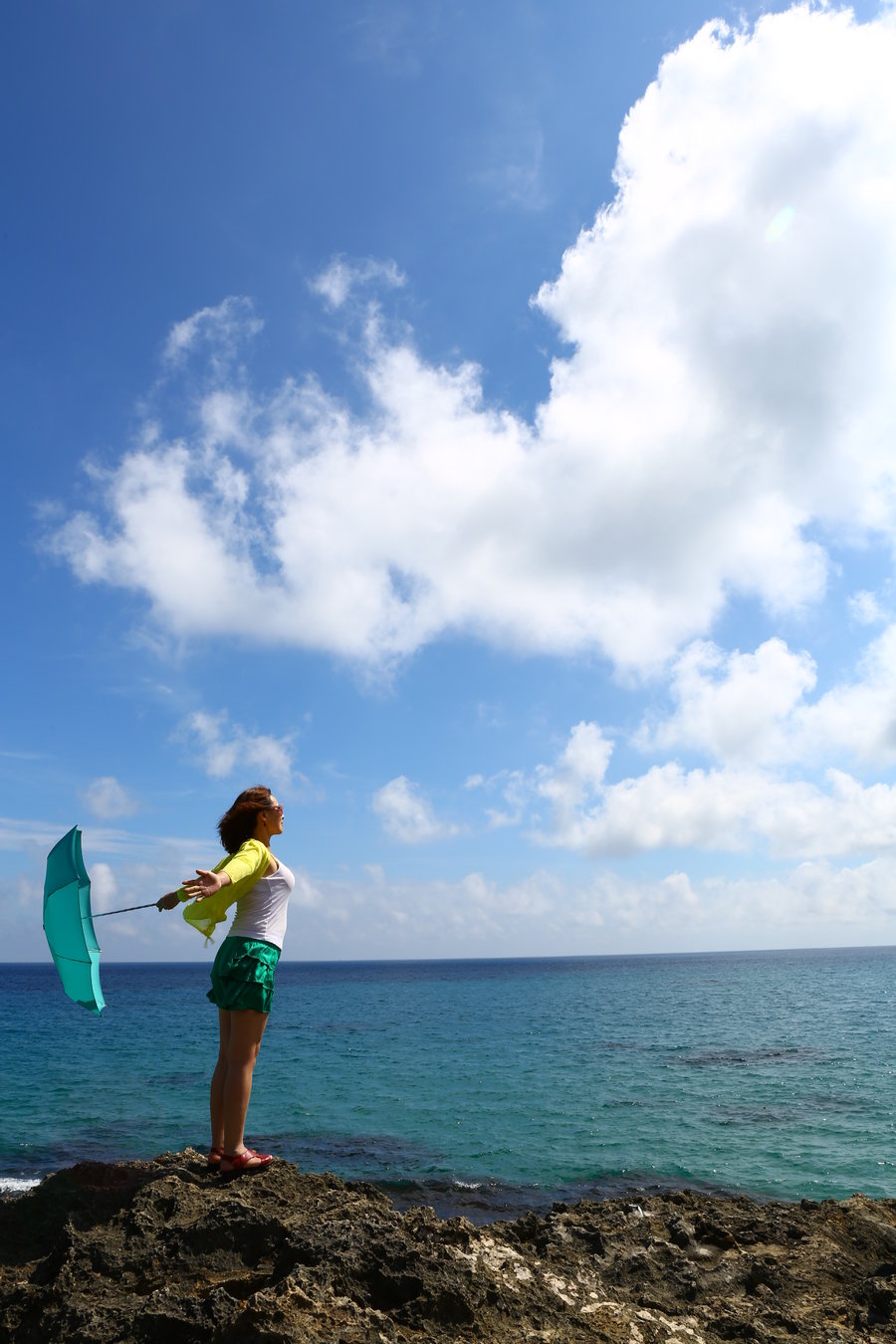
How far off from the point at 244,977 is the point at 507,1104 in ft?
55.0

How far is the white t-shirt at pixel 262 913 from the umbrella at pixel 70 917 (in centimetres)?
74

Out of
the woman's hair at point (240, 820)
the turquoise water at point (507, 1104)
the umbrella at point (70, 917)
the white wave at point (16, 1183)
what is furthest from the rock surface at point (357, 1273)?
the white wave at point (16, 1183)

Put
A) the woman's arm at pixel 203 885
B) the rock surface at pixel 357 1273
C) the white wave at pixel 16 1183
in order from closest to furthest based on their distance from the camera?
the rock surface at pixel 357 1273 → the woman's arm at pixel 203 885 → the white wave at pixel 16 1183

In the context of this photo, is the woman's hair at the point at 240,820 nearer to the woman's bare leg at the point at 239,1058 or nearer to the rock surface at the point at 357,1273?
the woman's bare leg at the point at 239,1058

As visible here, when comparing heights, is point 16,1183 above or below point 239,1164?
below

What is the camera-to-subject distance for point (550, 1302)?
3.89 meters

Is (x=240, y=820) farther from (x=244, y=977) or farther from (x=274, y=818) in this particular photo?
(x=244, y=977)

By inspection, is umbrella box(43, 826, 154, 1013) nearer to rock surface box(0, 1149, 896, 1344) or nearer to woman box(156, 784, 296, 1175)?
woman box(156, 784, 296, 1175)

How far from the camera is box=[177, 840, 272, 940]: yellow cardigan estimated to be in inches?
191

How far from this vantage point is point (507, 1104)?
62.8 feet

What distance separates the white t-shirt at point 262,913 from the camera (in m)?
5.23

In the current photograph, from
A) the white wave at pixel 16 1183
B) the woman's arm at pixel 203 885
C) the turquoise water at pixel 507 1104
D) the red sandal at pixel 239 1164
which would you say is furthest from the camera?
the turquoise water at pixel 507 1104

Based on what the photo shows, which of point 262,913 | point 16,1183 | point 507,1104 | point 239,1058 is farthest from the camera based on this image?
point 507,1104

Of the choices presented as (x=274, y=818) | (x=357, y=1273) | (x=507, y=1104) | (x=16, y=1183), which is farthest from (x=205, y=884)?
(x=507, y=1104)
